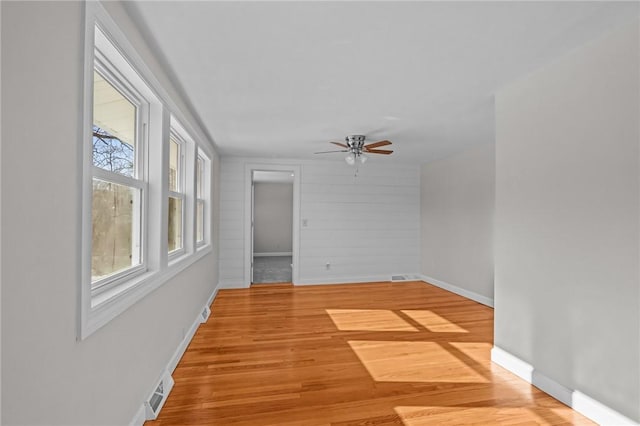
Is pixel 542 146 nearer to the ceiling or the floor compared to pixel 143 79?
nearer to the floor

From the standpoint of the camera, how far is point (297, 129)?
3.82 m

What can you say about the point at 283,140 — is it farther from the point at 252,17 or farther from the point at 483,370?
the point at 483,370

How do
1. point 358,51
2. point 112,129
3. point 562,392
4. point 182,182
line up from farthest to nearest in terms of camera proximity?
1. point 182,182
2. point 562,392
3. point 358,51
4. point 112,129

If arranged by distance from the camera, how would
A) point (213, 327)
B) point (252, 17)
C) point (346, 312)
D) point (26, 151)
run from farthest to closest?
point (346, 312)
point (213, 327)
point (252, 17)
point (26, 151)

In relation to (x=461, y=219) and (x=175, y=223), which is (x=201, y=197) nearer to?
(x=175, y=223)

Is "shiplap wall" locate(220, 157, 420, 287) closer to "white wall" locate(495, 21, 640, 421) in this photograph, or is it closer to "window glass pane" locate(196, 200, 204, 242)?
"window glass pane" locate(196, 200, 204, 242)

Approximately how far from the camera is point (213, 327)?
3562mm

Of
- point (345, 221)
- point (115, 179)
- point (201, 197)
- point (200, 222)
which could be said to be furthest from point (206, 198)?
point (115, 179)

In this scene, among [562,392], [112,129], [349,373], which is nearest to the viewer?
[112,129]

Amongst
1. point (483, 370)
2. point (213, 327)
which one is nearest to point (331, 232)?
point (213, 327)

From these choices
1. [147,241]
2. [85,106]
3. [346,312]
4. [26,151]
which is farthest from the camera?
[346,312]

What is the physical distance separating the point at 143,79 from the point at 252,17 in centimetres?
75

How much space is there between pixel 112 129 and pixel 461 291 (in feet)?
17.0

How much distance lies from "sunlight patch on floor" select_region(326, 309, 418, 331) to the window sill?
2.15 m
